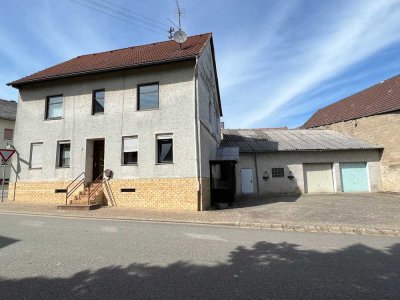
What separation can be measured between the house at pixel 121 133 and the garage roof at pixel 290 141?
A: 7066 millimetres

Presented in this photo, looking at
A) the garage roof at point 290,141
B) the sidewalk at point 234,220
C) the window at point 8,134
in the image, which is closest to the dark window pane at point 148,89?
the sidewalk at point 234,220

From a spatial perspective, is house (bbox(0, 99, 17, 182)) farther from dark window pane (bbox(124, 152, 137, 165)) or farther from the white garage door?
the white garage door

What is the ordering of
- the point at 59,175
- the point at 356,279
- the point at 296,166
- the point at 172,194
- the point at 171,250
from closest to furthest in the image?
1. the point at 356,279
2. the point at 171,250
3. the point at 172,194
4. the point at 59,175
5. the point at 296,166

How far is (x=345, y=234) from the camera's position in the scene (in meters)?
7.75

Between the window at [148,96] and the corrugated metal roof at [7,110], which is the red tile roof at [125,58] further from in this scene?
the corrugated metal roof at [7,110]

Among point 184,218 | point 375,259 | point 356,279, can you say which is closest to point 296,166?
point 184,218

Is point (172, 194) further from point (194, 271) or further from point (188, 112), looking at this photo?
point (194, 271)

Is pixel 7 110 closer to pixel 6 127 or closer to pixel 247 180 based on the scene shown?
pixel 6 127

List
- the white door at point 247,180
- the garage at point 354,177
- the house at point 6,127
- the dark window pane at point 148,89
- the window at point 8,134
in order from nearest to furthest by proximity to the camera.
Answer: the dark window pane at point 148,89 < the white door at point 247,180 < the garage at point 354,177 < the house at point 6,127 < the window at point 8,134

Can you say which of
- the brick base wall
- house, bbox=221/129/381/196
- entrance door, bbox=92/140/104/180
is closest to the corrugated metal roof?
the brick base wall

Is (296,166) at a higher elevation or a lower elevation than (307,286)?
higher

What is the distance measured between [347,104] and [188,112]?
21405 millimetres

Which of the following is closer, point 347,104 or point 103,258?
point 103,258

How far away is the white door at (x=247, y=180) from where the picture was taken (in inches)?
798
